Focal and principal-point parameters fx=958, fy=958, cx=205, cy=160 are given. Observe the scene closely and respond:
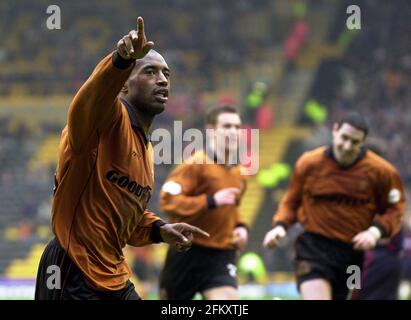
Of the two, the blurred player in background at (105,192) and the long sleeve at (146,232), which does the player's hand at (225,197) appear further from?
the blurred player in background at (105,192)

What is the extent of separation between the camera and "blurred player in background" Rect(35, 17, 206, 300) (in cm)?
529

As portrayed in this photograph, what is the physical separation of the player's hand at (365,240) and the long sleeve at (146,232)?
99.2 inches

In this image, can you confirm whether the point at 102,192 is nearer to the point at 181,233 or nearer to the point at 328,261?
the point at 181,233

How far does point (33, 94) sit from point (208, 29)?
223 inches

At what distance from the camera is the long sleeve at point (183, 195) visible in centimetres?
864

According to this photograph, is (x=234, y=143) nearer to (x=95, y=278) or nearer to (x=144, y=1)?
(x=95, y=278)

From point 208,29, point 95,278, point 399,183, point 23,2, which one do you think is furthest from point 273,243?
point 23,2

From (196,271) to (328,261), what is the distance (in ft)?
4.01

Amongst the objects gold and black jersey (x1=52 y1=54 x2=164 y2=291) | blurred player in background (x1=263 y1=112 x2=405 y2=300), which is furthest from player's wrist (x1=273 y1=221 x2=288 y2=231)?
gold and black jersey (x1=52 y1=54 x2=164 y2=291)

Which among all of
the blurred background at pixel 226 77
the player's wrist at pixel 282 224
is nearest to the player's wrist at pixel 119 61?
the player's wrist at pixel 282 224

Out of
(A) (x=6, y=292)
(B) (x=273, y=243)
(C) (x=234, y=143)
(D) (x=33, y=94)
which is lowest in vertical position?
(B) (x=273, y=243)

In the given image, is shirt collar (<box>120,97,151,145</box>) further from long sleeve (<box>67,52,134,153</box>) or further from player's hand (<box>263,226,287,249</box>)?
player's hand (<box>263,226,287,249</box>)

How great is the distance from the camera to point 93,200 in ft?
17.8

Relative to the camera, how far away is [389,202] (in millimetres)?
8609
